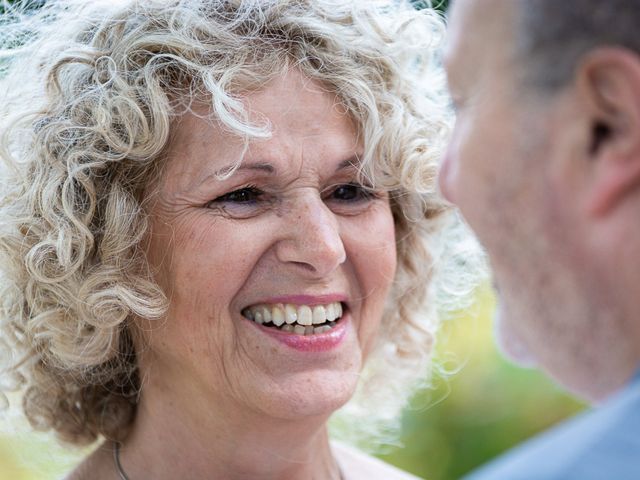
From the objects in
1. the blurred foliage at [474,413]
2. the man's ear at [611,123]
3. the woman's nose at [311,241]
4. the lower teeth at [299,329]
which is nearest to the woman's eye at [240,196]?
the woman's nose at [311,241]

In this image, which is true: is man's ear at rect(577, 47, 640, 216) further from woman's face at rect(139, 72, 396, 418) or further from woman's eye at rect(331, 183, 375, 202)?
woman's eye at rect(331, 183, 375, 202)

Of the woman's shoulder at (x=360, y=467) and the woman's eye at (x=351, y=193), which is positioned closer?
the woman's eye at (x=351, y=193)

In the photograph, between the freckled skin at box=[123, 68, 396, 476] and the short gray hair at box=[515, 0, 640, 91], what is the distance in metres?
1.23

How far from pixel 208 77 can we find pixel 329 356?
35.3 inches

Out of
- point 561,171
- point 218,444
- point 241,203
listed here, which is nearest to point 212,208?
point 241,203

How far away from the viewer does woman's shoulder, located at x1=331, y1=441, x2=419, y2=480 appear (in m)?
3.37

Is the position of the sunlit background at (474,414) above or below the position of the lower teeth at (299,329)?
below

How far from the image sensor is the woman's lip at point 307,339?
279cm

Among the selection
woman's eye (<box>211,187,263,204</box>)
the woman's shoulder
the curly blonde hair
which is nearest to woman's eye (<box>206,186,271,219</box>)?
woman's eye (<box>211,187,263,204</box>)

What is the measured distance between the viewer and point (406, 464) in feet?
20.1

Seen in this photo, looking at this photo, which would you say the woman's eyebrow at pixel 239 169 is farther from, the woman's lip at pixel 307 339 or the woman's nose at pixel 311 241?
the woman's lip at pixel 307 339

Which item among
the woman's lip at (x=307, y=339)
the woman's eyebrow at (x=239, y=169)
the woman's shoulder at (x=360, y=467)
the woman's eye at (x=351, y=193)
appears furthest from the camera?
the woman's shoulder at (x=360, y=467)

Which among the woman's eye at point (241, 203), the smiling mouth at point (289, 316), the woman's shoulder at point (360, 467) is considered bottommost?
the woman's shoulder at point (360, 467)

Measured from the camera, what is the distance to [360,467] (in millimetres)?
3445
